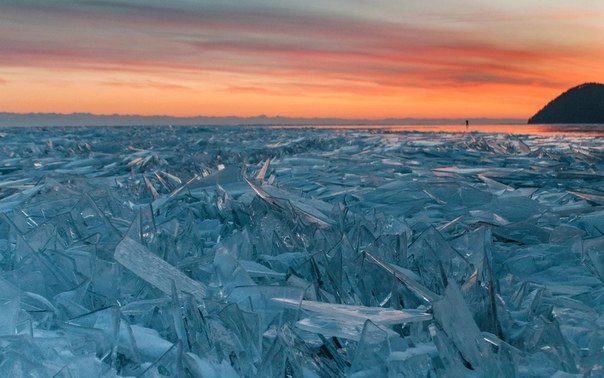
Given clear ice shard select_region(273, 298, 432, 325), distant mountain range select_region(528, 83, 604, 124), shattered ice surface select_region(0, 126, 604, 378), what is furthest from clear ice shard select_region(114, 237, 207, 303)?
distant mountain range select_region(528, 83, 604, 124)

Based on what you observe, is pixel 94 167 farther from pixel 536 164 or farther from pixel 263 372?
pixel 263 372

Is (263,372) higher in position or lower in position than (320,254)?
lower

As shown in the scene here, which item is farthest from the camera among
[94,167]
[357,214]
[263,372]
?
[94,167]

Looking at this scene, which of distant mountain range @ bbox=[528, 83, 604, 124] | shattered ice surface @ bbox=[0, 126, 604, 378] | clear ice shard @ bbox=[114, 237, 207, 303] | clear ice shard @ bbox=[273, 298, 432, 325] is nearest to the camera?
shattered ice surface @ bbox=[0, 126, 604, 378]

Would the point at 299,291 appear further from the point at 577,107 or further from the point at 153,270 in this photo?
the point at 577,107

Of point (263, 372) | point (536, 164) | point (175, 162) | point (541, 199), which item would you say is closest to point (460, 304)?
point (263, 372)

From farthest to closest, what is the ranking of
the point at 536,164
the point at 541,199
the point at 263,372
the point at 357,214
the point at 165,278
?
the point at 536,164, the point at 541,199, the point at 357,214, the point at 165,278, the point at 263,372

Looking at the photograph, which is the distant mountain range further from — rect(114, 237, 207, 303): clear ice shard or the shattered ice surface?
rect(114, 237, 207, 303): clear ice shard

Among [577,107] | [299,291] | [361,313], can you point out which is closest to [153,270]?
[299,291]
